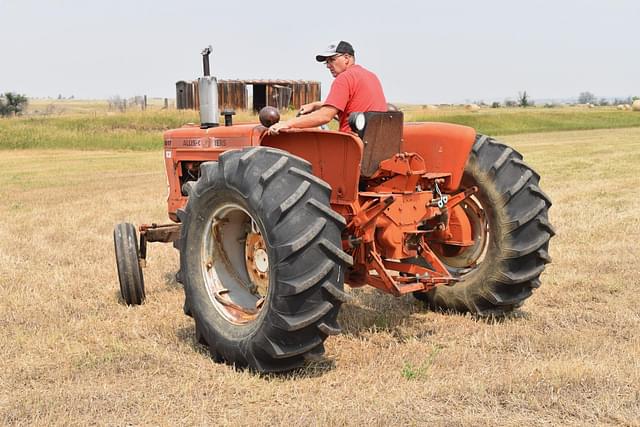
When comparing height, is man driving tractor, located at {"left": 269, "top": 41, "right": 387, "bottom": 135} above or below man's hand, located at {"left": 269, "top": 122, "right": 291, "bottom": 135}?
above

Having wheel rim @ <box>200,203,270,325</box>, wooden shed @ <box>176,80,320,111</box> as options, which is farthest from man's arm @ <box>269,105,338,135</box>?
wooden shed @ <box>176,80,320,111</box>

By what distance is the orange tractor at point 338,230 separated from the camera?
154 inches

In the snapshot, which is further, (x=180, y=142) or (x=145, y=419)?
(x=180, y=142)

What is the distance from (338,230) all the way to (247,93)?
110 feet

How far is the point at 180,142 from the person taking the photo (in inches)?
255

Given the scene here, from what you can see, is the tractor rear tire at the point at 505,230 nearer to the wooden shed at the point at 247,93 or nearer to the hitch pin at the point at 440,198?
the hitch pin at the point at 440,198

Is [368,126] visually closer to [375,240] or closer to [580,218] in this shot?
[375,240]

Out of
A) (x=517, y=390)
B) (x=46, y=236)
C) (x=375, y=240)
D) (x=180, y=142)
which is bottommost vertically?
(x=46, y=236)

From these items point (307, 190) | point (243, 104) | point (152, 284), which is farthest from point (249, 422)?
point (243, 104)

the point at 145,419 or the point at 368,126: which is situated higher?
the point at 368,126

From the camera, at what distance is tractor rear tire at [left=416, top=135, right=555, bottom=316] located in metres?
5.03

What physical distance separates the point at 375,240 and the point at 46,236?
5.94m

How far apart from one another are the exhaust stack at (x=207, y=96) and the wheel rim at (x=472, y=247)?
2.30 m

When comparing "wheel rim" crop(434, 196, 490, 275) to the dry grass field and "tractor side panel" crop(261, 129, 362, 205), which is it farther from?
"tractor side panel" crop(261, 129, 362, 205)
